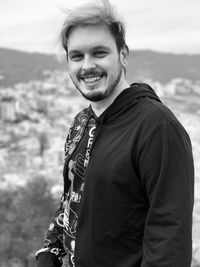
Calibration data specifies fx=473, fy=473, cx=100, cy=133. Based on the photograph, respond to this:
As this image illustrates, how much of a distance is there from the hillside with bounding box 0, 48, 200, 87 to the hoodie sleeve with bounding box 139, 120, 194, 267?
121 ft

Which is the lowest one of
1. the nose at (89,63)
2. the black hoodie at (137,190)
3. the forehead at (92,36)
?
the black hoodie at (137,190)

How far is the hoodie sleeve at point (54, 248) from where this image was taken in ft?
3.64

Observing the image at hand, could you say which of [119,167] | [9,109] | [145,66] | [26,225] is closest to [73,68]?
[119,167]

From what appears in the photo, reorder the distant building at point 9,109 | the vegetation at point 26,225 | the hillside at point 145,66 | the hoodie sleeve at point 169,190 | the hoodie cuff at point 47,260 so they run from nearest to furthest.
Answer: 1. the hoodie sleeve at point 169,190
2. the hoodie cuff at point 47,260
3. the vegetation at point 26,225
4. the distant building at point 9,109
5. the hillside at point 145,66

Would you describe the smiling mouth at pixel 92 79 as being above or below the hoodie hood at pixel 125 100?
above

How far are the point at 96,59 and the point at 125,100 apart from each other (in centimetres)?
10

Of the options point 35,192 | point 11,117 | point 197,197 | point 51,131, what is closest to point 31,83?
point 11,117

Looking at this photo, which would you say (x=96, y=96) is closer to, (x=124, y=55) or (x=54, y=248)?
(x=124, y=55)

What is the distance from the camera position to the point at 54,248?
44.2 inches

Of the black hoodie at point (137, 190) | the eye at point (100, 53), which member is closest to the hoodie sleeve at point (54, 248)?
the black hoodie at point (137, 190)

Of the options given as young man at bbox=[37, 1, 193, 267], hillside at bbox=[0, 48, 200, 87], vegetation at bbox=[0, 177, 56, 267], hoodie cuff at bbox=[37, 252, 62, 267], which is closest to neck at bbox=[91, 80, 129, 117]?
young man at bbox=[37, 1, 193, 267]

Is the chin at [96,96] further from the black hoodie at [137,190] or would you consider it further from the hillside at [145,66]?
the hillside at [145,66]

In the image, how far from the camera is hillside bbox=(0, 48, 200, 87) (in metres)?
41.1

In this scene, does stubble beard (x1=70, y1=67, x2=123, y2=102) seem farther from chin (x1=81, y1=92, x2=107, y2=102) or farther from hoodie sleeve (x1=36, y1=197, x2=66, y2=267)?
hoodie sleeve (x1=36, y1=197, x2=66, y2=267)
